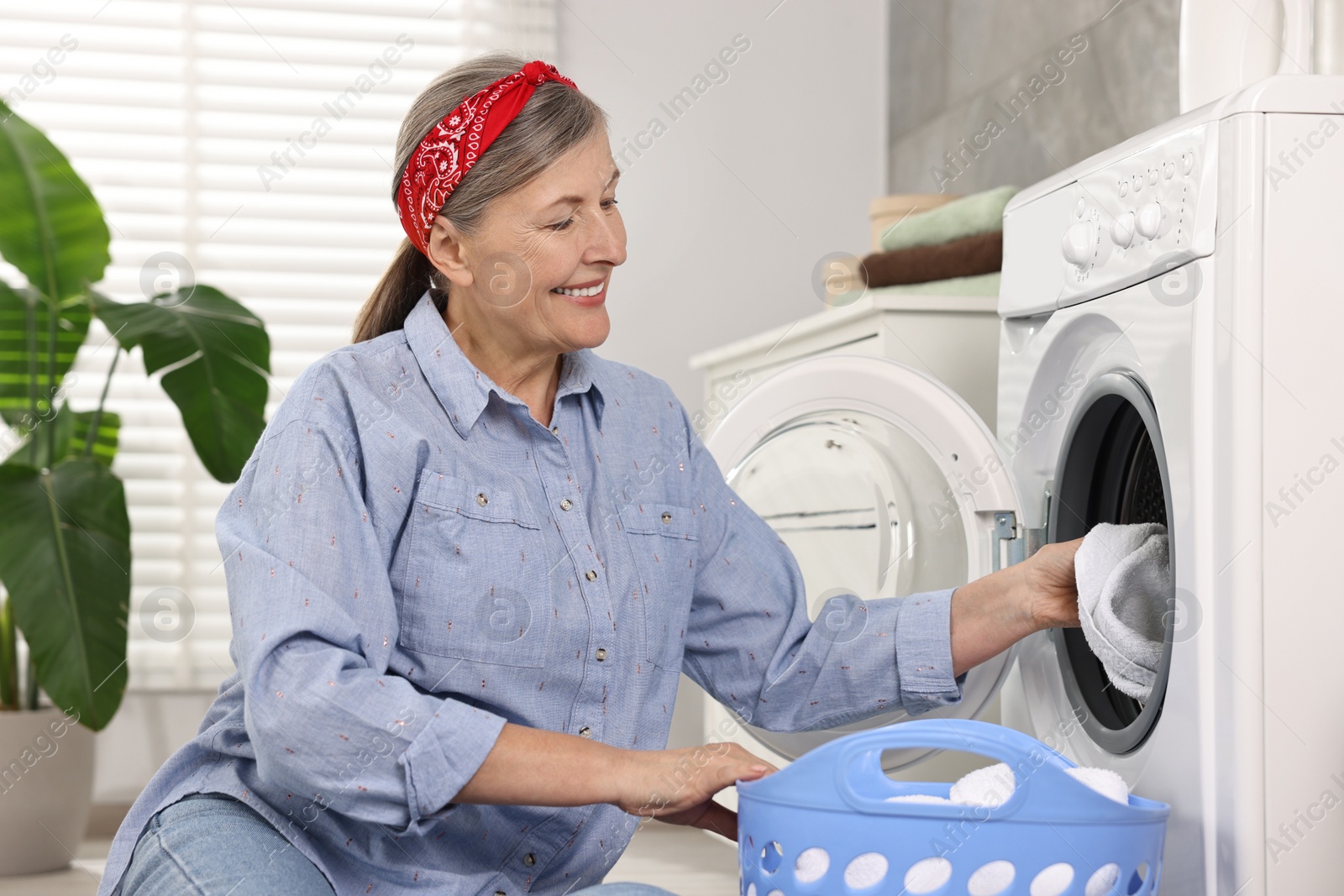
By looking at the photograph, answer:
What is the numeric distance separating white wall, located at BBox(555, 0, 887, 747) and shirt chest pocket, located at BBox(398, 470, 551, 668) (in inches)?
62.6

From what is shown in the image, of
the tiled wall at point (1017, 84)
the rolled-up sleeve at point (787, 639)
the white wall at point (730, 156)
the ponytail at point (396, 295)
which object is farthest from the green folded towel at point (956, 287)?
the white wall at point (730, 156)

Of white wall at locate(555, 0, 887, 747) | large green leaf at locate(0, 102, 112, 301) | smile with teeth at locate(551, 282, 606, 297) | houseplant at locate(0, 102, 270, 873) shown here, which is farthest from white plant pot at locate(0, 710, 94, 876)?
smile with teeth at locate(551, 282, 606, 297)

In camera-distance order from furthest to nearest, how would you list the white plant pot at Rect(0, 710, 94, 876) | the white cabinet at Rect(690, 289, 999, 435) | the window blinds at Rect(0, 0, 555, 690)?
the window blinds at Rect(0, 0, 555, 690)
the white plant pot at Rect(0, 710, 94, 876)
the white cabinet at Rect(690, 289, 999, 435)

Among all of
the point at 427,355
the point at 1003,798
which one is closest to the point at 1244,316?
the point at 1003,798

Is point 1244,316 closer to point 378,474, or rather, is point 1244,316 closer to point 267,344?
point 378,474

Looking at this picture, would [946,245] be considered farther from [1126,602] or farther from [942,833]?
[942,833]

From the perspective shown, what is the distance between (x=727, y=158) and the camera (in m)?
2.68

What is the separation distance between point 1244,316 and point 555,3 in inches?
79.9

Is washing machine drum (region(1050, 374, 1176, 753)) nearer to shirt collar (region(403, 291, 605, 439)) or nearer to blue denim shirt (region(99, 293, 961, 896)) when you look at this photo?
blue denim shirt (region(99, 293, 961, 896))

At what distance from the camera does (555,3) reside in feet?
8.67

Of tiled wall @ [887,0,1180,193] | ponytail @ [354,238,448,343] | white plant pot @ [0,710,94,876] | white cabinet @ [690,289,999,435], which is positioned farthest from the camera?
white plant pot @ [0,710,94,876]

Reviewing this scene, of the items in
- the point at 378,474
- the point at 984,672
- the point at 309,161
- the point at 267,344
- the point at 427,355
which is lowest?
the point at 984,672

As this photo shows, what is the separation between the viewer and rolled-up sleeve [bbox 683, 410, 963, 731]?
114 cm

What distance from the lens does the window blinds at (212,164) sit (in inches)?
99.0
